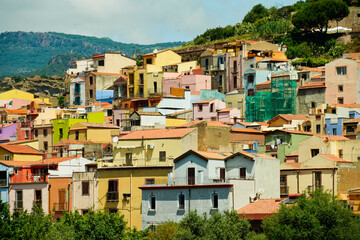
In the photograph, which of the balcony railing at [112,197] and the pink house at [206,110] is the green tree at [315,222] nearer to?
the balcony railing at [112,197]

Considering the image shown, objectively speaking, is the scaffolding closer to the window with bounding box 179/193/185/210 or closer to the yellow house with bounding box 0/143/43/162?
the yellow house with bounding box 0/143/43/162

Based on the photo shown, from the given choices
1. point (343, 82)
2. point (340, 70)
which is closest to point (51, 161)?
point (343, 82)

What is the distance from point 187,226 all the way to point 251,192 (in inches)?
256

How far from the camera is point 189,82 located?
9925cm

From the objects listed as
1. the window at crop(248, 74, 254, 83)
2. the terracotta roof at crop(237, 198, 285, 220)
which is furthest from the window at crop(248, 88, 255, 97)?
the terracotta roof at crop(237, 198, 285, 220)

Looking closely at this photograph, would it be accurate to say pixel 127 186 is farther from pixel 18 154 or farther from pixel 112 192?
pixel 18 154

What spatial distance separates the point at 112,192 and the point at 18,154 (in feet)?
53.6

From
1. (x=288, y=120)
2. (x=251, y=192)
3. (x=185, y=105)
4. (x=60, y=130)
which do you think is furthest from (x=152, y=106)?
(x=251, y=192)

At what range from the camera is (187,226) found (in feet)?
188

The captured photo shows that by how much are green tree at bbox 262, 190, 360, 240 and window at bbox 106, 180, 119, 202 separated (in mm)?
14902

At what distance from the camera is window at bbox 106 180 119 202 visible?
217 feet

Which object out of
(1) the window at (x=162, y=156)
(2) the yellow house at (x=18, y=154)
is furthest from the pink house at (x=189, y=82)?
(1) the window at (x=162, y=156)

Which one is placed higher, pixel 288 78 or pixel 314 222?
pixel 288 78

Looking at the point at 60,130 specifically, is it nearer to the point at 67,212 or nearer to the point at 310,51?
the point at 67,212
